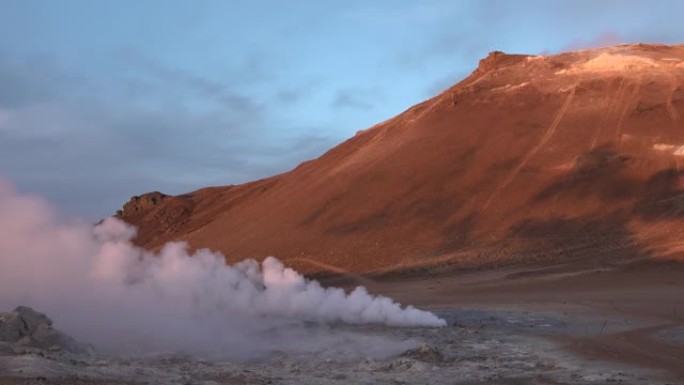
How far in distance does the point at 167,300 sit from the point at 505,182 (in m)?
30.3

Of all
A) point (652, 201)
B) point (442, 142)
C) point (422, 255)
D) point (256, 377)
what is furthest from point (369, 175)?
point (256, 377)

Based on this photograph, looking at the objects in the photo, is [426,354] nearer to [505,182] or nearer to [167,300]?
[167,300]

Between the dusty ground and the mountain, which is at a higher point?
the mountain

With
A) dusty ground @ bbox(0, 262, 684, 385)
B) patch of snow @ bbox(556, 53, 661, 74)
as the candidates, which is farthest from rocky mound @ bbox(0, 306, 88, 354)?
patch of snow @ bbox(556, 53, 661, 74)

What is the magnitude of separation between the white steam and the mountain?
1777 centimetres

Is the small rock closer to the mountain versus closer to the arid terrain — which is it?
the arid terrain

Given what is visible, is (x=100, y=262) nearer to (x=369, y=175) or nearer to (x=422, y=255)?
(x=422, y=255)

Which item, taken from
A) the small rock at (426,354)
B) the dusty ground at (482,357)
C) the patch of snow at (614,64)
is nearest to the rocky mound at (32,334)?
the dusty ground at (482,357)

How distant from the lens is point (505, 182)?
154ft

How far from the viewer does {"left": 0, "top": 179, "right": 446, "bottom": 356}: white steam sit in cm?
1806

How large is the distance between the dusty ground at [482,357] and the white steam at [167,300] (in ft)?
3.18

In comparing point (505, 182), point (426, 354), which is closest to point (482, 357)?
point (426, 354)

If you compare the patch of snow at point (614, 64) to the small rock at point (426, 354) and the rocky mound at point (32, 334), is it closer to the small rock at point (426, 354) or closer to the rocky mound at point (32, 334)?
the small rock at point (426, 354)

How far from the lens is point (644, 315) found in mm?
23000
